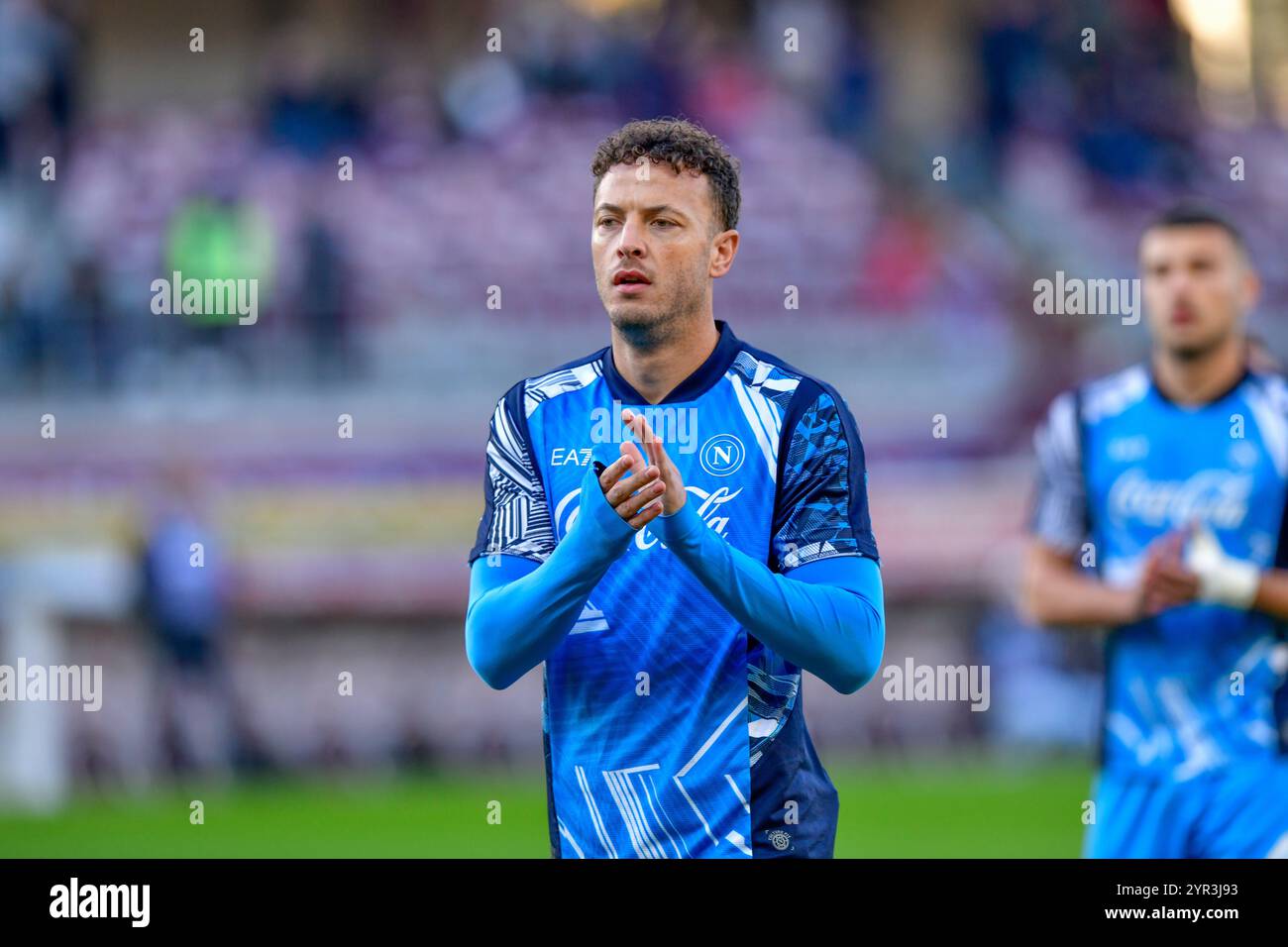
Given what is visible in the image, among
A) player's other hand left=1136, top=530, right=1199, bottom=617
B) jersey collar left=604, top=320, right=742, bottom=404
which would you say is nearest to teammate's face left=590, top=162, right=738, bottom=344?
jersey collar left=604, top=320, right=742, bottom=404

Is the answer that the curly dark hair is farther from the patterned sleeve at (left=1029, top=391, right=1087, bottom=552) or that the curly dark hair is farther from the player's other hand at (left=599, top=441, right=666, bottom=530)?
the patterned sleeve at (left=1029, top=391, right=1087, bottom=552)

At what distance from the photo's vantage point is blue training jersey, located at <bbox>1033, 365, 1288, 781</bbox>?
Result: 5117 millimetres

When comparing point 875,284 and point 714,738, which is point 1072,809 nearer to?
point 875,284

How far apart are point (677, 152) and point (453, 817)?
820 centimetres

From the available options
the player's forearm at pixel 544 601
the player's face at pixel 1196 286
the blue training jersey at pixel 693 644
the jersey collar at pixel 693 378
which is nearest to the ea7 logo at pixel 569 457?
the blue training jersey at pixel 693 644

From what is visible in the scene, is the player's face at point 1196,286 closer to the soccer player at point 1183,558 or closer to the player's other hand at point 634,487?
the soccer player at point 1183,558

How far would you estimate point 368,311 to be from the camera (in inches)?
535

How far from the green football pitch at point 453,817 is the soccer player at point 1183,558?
183 inches

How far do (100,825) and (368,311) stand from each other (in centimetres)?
438

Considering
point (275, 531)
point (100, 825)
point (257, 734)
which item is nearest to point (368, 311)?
point (275, 531)

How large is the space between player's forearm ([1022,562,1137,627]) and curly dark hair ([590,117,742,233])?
2.09 metres

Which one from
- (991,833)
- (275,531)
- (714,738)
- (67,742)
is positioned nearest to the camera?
(714,738)

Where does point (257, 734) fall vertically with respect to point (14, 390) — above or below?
below
